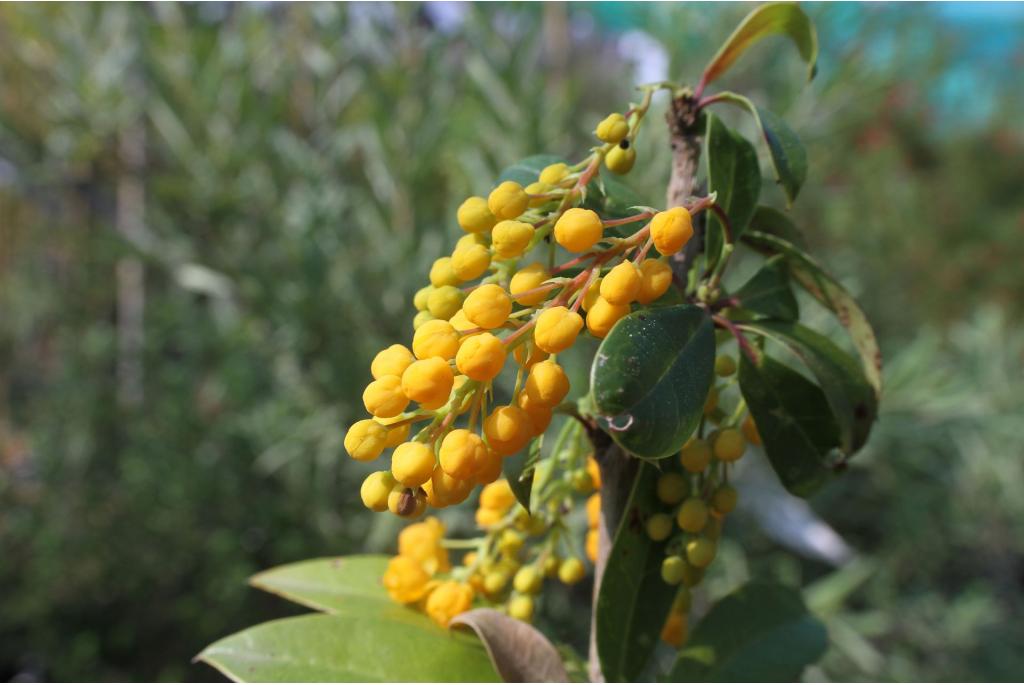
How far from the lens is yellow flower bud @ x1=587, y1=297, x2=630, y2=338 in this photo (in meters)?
0.35

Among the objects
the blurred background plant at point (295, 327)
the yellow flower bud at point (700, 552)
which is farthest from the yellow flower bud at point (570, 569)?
the blurred background plant at point (295, 327)

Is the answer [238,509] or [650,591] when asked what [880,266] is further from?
[650,591]

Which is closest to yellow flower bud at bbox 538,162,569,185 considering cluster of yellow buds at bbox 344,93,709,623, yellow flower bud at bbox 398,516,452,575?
cluster of yellow buds at bbox 344,93,709,623

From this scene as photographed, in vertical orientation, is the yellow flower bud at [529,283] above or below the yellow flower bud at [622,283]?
above

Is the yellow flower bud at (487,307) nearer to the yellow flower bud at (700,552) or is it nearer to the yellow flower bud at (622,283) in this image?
the yellow flower bud at (622,283)

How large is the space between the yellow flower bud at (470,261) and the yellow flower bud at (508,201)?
0.08ft

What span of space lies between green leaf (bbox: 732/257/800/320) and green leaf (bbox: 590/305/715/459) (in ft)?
0.32

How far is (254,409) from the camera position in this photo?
5.81 ft

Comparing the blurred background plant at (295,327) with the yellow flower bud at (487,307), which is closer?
the yellow flower bud at (487,307)

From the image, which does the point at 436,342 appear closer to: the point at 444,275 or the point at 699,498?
the point at 444,275

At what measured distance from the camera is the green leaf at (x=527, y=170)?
46 centimetres

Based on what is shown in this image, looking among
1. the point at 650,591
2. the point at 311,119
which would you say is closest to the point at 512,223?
the point at 650,591

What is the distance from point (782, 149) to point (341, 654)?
36cm

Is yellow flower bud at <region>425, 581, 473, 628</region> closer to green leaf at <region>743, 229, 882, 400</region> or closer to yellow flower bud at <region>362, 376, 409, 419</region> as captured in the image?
yellow flower bud at <region>362, 376, 409, 419</region>
